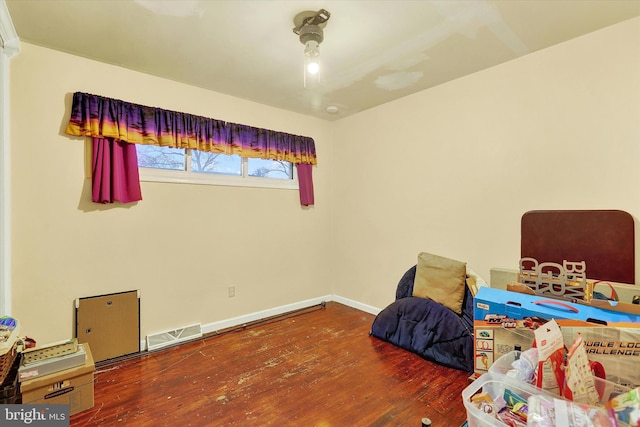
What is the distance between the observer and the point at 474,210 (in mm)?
2764

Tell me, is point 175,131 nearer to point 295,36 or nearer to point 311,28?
point 295,36

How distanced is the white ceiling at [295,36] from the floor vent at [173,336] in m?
2.46

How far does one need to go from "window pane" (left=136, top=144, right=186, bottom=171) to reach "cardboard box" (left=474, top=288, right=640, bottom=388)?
286 centimetres

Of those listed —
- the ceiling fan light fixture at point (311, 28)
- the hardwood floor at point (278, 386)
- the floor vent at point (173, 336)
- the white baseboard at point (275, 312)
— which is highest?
the ceiling fan light fixture at point (311, 28)

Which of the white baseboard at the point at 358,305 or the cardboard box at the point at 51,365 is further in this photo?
the white baseboard at the point at 358,305

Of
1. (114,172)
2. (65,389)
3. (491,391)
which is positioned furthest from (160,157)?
(491,391)

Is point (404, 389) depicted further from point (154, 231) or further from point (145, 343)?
point (154, 231)

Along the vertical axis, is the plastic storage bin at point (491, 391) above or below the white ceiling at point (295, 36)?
below

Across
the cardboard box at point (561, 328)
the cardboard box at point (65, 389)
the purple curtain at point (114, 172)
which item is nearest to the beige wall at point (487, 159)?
the cardboard box at point (561, 328)

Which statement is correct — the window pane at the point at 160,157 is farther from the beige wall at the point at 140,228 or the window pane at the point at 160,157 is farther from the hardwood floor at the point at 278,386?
the hardwood floor at the point at 278,386

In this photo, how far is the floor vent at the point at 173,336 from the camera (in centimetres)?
270

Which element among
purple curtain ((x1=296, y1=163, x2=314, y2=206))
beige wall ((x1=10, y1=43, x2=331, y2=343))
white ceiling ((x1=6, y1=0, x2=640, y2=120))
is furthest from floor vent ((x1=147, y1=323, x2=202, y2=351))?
white ceiling ((x1=6, y1=0, x2=640, y2=120))

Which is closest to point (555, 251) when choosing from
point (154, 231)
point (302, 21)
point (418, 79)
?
point (418, 79)

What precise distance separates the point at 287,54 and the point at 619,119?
8.03 ft
